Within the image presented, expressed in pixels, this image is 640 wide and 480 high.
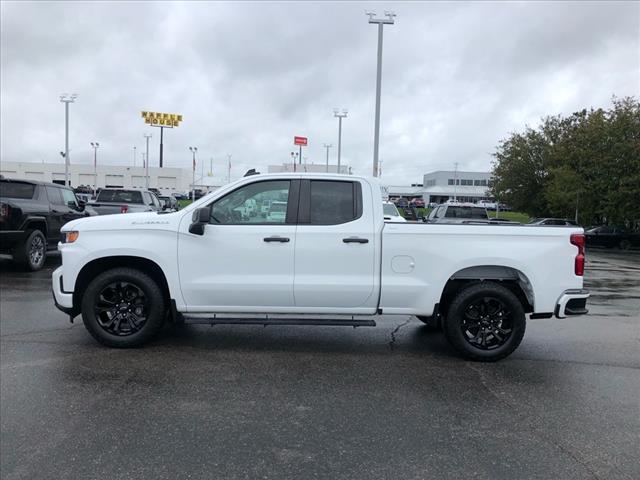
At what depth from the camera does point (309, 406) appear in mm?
4398

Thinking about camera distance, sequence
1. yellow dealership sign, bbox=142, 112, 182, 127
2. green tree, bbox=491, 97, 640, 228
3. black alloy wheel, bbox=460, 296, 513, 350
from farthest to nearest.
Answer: yellow dealership sign, bbox=142, 112, 182, 127 → green tree, bbox=491, 97, 640, 228 → black alloy wheel, bbox=460, 296, 513, 350

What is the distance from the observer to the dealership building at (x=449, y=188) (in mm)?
117438

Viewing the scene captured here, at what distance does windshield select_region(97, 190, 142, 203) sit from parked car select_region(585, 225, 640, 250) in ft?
83.0

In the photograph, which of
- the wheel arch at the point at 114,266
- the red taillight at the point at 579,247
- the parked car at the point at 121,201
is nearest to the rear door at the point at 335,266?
the wheel arch at the point at 114,266

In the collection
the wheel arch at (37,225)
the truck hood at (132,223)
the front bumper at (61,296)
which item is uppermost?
the truck hood at (132,223)

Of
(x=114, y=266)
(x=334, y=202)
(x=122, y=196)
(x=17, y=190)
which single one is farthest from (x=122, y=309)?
(x=122, y=196)

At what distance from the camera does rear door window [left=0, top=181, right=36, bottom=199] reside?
36.6 ft

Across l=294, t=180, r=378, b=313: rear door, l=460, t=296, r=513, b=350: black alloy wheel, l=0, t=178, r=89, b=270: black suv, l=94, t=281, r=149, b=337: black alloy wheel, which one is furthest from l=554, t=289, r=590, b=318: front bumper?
l=0, t=178, r=89, b=270: black suv

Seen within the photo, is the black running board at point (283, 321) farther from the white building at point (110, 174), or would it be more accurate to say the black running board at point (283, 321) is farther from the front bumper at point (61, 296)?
the white building at point (110, 174)

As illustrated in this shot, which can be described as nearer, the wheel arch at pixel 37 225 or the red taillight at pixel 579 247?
the red taillight at pixel 579 247

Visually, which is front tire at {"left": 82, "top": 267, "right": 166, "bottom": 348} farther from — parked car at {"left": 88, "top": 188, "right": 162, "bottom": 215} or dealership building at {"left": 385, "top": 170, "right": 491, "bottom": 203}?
dealership building at {"left": 385, "top": 170, "right": 491, "bottom": 203}

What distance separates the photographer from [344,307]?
5.77 m

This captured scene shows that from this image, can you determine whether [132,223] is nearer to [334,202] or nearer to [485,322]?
[334,202]

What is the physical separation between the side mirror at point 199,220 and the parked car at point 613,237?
30455 mm
